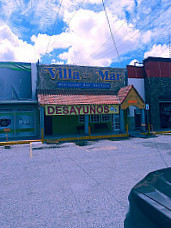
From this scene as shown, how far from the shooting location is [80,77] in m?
18.8

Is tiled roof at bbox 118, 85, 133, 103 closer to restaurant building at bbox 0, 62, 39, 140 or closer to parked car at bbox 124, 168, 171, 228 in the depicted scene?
restaurant building at bbox 0, 62, 39, 140

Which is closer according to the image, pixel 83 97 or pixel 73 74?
pixel 83 97

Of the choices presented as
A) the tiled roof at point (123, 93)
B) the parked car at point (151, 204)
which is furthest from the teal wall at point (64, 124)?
the parked car at point (151, 204)

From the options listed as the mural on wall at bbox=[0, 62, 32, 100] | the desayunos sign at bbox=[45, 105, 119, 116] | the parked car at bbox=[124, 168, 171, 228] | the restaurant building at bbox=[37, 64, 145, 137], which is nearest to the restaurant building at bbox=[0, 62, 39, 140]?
the mural on wall at bbox=[0, 62, 32, 100]

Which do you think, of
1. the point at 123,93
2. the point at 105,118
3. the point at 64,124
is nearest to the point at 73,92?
the point at 64,124

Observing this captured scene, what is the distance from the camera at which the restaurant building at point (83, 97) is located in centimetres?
1645

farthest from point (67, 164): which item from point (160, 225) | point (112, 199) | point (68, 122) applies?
point (68, 122)

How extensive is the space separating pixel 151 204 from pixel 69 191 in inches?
131

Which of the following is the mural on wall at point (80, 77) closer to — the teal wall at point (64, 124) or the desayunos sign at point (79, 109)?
the desayunos sign at point (79, 109)

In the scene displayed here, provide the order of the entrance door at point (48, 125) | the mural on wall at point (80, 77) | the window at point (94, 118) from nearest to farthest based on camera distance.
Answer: the mural on wall at point (80, 77) → the entrance door at point (48, 125) → the window at point (94, 118)

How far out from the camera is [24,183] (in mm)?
5797

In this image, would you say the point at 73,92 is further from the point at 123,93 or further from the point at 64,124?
the point at 123,93

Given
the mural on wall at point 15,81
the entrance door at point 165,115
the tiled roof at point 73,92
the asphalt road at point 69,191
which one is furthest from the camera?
the entrance door at point 165,115

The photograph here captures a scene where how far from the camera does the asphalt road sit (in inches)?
142
